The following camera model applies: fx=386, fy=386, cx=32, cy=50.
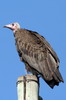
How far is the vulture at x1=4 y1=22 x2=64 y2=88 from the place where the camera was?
410 inches

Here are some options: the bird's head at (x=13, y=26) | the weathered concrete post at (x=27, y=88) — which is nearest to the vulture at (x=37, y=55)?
the bird's head at (x=13, y=26)

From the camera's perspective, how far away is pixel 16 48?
1270 centimetres

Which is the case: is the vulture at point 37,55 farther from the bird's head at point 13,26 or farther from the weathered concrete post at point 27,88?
the weathered concrete post at point 27,88

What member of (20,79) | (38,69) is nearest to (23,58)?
(38,69)

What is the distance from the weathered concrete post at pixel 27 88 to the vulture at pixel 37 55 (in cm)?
170

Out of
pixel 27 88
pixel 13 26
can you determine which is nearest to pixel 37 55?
pixel 13 26

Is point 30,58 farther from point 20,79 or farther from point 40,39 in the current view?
point 20,79

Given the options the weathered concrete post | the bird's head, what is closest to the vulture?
the bird's head

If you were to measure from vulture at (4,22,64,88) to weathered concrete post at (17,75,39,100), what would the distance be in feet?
5.57

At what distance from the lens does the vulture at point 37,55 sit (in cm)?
1042

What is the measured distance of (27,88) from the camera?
7934mm

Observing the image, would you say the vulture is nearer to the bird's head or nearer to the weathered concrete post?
the bird's head

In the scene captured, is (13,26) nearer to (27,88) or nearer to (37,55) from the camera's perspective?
(37,55)

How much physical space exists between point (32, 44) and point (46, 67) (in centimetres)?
191
